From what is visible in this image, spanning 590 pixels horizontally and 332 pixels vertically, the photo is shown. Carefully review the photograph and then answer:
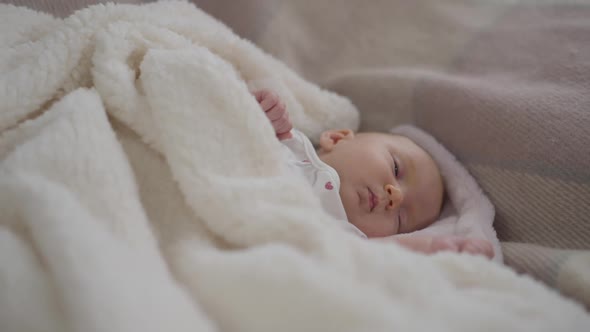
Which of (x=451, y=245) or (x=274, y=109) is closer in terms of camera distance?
(x=451, y=245)

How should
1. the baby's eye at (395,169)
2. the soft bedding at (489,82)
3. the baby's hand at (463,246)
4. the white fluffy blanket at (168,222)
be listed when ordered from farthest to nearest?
1. the baby's eye at (395,169)
2. the soft bedding at (489,82)
3. the baby's hand at (463,246)
4. the white fluffy blanket at (168,222)

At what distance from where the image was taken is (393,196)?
853mm

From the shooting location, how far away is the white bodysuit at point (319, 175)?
2.71 feet

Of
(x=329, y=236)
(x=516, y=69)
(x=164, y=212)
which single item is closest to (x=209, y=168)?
(x=164, y=212)

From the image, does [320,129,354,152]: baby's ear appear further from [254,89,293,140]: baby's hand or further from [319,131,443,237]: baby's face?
[254,89,293,140]: baby's hand

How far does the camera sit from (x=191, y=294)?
0.54 meters

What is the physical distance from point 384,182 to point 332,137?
182 mm

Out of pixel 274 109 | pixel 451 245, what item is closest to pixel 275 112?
pixel 274 109

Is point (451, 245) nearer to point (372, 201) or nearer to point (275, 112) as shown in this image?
point (372, 201)

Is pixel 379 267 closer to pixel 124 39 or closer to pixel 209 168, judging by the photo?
pixel 209 168

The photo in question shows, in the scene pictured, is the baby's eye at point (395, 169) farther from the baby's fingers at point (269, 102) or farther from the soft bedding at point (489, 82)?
the baby's fingers at point (269, 102)

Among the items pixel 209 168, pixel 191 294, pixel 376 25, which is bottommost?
pixel 191 294

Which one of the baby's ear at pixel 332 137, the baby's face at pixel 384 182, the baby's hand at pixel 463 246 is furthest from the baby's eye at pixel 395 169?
the baby's hand at pixel 463 246

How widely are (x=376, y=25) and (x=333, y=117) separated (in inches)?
14.4
